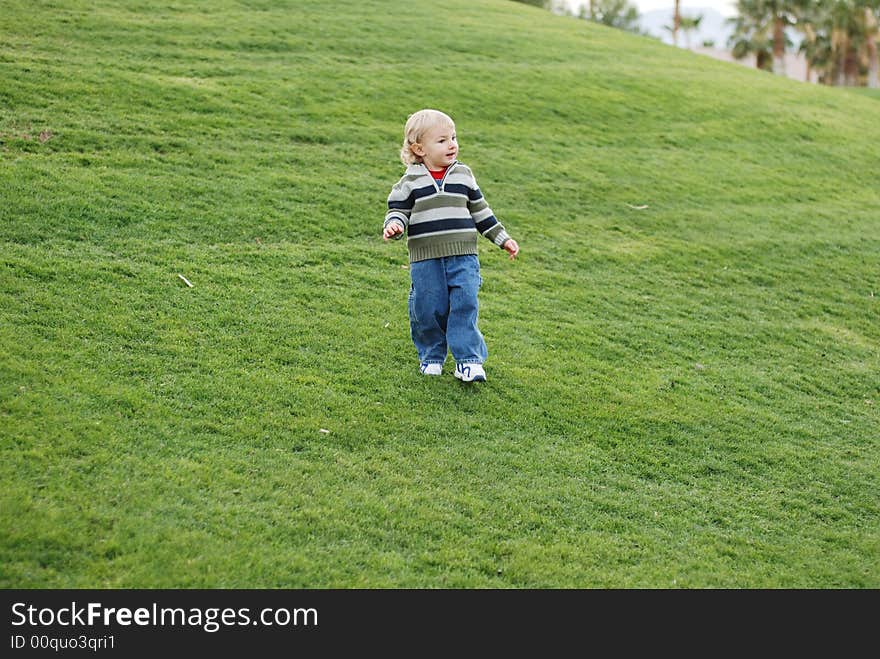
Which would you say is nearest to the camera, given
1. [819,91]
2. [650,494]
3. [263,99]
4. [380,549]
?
[380,549]

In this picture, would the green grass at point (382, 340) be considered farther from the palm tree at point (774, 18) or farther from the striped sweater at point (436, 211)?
the palm tree at point (774, 18)

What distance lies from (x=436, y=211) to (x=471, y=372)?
3.70ft

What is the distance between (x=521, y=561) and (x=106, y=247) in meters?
5.01

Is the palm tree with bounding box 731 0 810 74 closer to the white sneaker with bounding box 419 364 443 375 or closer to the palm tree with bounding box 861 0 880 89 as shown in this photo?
the palm tree with bounding box 861 0 880 89

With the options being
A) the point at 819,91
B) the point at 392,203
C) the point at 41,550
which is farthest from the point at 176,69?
the point at 819,91

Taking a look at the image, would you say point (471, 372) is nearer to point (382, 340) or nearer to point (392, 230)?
point (382, 340)

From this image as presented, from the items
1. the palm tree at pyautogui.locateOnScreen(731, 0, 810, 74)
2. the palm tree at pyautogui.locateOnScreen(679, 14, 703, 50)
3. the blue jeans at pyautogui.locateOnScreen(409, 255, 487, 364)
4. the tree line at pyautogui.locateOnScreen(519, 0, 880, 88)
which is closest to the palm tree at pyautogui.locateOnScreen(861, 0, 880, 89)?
the tree line at pyautogui.locateOnScreen(519, 0, 880, 88)

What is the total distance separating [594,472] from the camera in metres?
5.23

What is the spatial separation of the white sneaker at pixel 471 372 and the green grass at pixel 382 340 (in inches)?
3.9

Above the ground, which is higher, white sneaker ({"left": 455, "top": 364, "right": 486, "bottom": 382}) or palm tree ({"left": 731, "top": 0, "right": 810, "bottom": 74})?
palm tree ({"left": 731, "top": 0, "right": 810, "bottom": 74})

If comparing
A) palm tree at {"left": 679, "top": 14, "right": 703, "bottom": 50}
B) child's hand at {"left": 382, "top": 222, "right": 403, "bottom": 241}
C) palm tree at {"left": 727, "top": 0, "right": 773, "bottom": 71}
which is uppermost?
palm tree at {"left": 679, "top": 14, "right": 703, "bottom": 50}

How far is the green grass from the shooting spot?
428 cm

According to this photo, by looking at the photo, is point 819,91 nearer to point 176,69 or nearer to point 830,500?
point 176,69

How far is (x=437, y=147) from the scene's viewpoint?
5.70 meters
